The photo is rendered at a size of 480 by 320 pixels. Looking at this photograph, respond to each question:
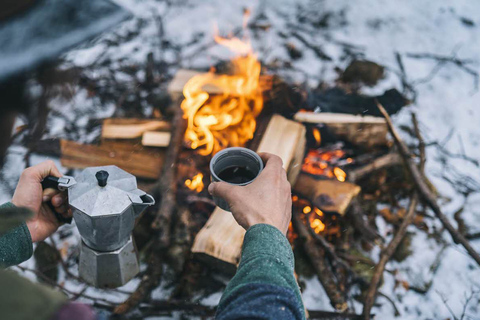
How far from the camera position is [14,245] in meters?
1.59

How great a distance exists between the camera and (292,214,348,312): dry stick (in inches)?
85.5

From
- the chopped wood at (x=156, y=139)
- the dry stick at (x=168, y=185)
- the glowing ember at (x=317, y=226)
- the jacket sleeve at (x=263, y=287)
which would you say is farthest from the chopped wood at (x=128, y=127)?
the jacket sleeve at (x=263, y=287)

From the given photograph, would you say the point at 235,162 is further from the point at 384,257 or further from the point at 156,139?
the point at 384,257

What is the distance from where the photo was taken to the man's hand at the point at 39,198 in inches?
62.4

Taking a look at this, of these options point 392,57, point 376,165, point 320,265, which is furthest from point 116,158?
point 392,57

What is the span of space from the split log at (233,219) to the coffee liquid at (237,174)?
54cm

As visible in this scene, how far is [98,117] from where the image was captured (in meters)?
3.26

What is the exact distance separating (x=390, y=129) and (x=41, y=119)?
3165mm

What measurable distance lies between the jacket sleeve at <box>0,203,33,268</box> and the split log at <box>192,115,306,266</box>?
918 millimetres

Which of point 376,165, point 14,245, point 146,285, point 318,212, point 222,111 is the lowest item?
point 146,285

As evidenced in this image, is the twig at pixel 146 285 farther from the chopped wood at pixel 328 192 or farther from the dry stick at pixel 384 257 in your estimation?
the dry stick at pixel 384 257

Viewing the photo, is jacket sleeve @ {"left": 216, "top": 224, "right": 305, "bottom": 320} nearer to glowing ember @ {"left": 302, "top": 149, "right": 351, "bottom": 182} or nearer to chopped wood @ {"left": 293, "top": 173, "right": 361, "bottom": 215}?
chopped wood @ {"left": 293, "top": 173, "right": 361, "bottom": 215}

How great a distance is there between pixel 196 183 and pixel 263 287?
5.06 feet

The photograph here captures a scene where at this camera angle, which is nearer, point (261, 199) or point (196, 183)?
point (261, 199)
